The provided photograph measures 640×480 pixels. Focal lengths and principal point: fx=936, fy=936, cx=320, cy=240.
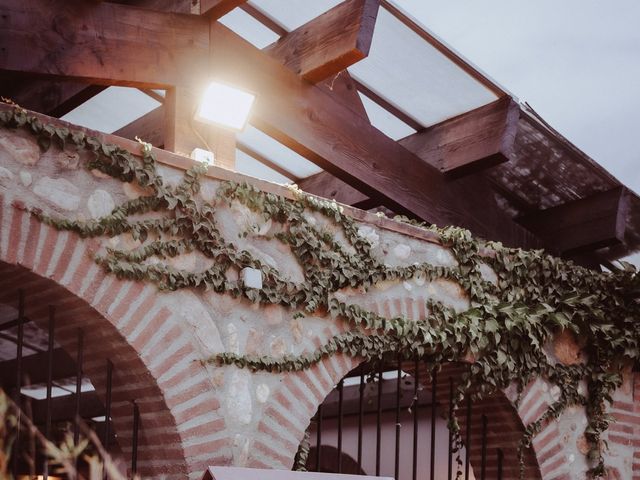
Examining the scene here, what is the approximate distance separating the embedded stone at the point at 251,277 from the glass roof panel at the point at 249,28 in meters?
1.81

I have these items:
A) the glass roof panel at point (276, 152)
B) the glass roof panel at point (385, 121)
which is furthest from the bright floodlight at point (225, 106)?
the glass roof panel at point (385, 121)

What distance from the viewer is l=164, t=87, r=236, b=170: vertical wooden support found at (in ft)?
16.3

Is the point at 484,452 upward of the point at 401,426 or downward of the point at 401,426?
downward

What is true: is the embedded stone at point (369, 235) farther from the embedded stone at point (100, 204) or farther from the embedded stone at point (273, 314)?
the embedded stone at point (100, 204)

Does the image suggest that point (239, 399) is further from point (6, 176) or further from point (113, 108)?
point (113, 108)

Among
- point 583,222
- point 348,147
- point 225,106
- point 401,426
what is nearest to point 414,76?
point 348,147

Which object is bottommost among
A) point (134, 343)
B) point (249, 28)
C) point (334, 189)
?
point (134, 343)

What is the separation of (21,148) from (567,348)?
3471 mm

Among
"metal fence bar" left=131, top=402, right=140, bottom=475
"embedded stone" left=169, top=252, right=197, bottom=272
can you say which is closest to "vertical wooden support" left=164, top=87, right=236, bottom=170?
"embedded stone" left=169, top=252, right=197, bottom=272

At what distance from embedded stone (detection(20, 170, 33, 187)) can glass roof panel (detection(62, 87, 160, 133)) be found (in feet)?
7.99

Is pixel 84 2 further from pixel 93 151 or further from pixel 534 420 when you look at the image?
pixel 534 420

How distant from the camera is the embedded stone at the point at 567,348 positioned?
5.66 m

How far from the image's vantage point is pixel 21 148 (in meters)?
3.84

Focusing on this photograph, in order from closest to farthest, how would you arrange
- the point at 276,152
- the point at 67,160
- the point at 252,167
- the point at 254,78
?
the point at 67,160 → the point at 254,78 → the point at 276,152 → the point at 252,167
